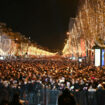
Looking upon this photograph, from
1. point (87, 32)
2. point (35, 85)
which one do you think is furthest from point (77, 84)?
point (87, 32)

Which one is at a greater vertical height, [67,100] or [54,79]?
[54,79]

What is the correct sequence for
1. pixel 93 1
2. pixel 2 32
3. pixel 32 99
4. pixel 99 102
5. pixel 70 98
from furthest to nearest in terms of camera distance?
pixel 2 32 < pixel 93 1 < pixel 32 99 < pixel 99 102 < pixel 70 98

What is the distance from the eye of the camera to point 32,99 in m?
15.6

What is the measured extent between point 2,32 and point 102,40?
8067cm

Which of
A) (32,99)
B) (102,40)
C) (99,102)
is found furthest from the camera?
(102,40)

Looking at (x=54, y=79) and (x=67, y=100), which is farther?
(x=54, y=79)

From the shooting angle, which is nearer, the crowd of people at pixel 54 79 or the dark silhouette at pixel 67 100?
the dark silhouette at pixel 67 100

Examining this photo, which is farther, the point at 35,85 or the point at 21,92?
the point at 35,85

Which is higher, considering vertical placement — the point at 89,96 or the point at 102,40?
the point at 102,40

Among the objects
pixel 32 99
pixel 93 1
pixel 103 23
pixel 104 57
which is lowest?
pixel 32 99

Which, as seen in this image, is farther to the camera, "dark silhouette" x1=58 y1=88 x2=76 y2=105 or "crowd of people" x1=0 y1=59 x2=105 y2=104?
"crowd of people" x1=0 y1=59 x2=105 y2=104

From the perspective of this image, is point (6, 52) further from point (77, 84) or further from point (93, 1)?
point (77, 84)

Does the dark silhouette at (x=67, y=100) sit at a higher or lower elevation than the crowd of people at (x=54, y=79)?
lower

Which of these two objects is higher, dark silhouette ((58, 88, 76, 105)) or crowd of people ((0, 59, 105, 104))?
crowd of people ((0, 59, 105, 104))
